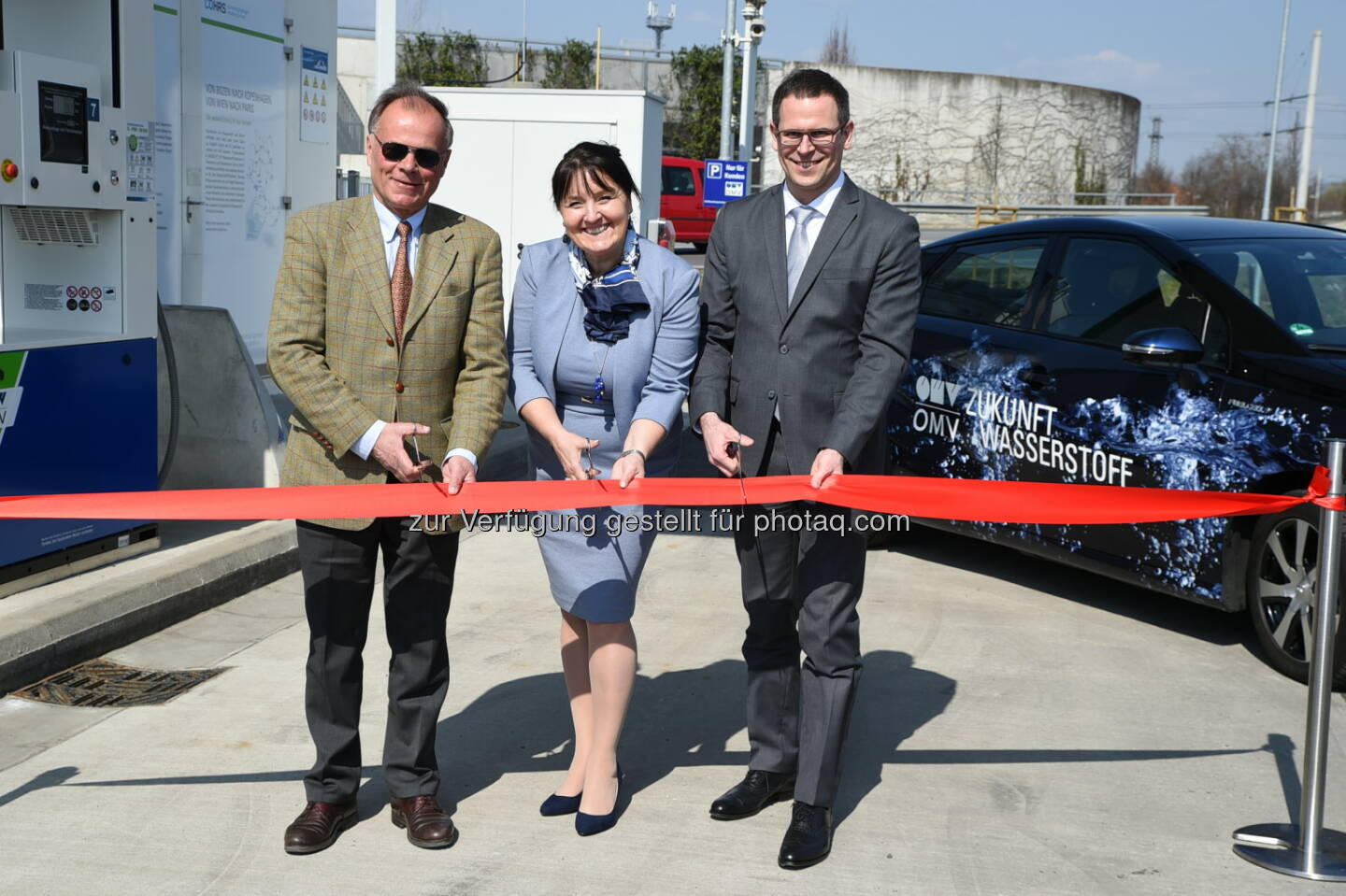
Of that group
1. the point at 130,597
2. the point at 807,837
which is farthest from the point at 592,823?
the point at 130,597

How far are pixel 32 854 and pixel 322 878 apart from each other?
0.76 meters

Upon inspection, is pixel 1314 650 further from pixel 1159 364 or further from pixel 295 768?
pixel 295 768

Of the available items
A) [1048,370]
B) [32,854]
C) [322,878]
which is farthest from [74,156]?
[1048,370]

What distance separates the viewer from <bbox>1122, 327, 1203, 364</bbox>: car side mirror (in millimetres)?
5074

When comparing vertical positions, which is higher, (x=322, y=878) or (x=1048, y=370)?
(x=1048, y=370)

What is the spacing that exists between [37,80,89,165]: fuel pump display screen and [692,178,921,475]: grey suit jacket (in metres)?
3.05

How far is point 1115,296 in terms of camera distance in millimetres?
5855

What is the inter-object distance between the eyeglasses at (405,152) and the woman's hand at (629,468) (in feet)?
3.01

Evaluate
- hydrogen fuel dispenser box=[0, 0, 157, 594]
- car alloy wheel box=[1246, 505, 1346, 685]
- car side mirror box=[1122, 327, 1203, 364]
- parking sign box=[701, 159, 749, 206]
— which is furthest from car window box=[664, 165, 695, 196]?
car alloy wheel box=[1246, 505, 1346, 685]

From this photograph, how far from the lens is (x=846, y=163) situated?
45531 millimetres

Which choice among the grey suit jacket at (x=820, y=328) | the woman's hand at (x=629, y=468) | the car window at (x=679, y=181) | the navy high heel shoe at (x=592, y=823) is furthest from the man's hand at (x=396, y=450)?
the car window at (x=679, y=181)

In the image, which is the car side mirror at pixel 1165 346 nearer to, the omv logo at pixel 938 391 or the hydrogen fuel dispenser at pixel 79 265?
the omv logo at pixel 938 391

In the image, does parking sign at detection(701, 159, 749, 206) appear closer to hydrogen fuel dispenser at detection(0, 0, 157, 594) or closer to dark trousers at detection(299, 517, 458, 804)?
hydrogen fuel dispenser at detection(0, 0, 157, 594)

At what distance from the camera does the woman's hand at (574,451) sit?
351 cm
